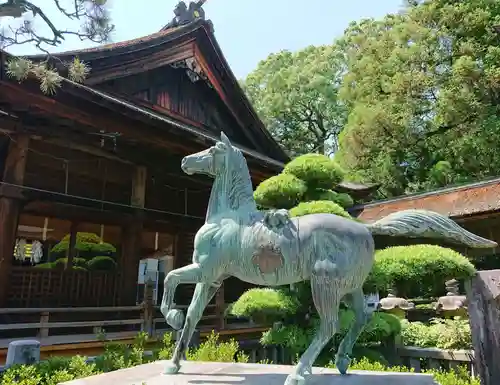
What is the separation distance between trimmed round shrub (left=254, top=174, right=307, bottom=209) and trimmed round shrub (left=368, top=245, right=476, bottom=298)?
1.59 meters

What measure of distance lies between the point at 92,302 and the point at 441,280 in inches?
236

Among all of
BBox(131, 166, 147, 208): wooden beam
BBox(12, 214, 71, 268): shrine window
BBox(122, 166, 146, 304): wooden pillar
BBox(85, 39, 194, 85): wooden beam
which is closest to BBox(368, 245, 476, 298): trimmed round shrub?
BBox(122, 166, 146, 304): wooden pillar

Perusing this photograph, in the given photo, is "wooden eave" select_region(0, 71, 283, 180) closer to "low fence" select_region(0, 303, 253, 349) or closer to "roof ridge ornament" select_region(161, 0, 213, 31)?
"low fence" select_region(0, 303, 253, 349)

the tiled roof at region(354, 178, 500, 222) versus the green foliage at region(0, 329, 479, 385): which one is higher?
the tiled roof at region(354, 178, 500, 222)

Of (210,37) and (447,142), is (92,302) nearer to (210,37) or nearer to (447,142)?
(210,37)

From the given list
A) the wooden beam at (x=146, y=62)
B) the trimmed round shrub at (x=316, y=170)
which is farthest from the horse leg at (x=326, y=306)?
the wooden beam at (x=146, y=62)

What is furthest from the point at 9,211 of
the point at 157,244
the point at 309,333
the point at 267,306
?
the point at 157,244

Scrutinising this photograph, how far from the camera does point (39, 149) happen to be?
8484mm

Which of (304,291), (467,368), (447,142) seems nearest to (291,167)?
(304,291)

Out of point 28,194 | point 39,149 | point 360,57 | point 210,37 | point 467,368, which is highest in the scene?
point 360,57

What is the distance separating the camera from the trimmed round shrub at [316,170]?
689 cm

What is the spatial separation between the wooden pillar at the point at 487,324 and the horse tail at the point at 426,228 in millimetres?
1274

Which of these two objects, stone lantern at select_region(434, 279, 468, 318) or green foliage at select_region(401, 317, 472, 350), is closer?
green foliage at select_region(401, 317, 472, 350)

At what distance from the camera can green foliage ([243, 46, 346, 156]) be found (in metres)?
26.9
